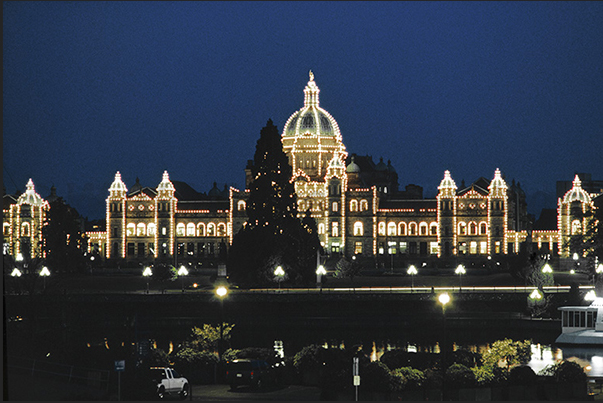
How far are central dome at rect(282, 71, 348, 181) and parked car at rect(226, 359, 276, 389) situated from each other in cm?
12760

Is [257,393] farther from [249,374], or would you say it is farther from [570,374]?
[570,374]

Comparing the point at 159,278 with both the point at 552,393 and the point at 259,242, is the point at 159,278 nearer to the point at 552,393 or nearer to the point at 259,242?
the point at 259,242

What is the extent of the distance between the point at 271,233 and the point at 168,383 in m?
53.2

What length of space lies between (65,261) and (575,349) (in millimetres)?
67811

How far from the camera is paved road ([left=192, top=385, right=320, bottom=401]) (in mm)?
41844

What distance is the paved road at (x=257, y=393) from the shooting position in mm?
41844

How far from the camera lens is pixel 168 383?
41.2 metres

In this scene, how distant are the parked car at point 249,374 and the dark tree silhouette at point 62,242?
2908 inches

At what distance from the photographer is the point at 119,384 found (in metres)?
37.5

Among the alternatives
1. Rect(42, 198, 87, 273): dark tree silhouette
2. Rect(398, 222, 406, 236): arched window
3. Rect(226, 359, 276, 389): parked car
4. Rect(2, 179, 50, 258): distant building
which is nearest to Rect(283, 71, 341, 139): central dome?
Rect(398, 222, 406, 236): arched window

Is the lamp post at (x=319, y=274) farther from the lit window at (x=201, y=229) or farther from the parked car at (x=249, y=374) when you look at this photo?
the lit window at (x=201, y=229)

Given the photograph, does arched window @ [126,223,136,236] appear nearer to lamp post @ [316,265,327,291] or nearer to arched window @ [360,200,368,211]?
arched window @ [360,200,368,211]

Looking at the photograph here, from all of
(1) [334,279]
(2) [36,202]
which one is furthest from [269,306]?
(2) [36,202]

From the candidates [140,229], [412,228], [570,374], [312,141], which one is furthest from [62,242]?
[570,374]
